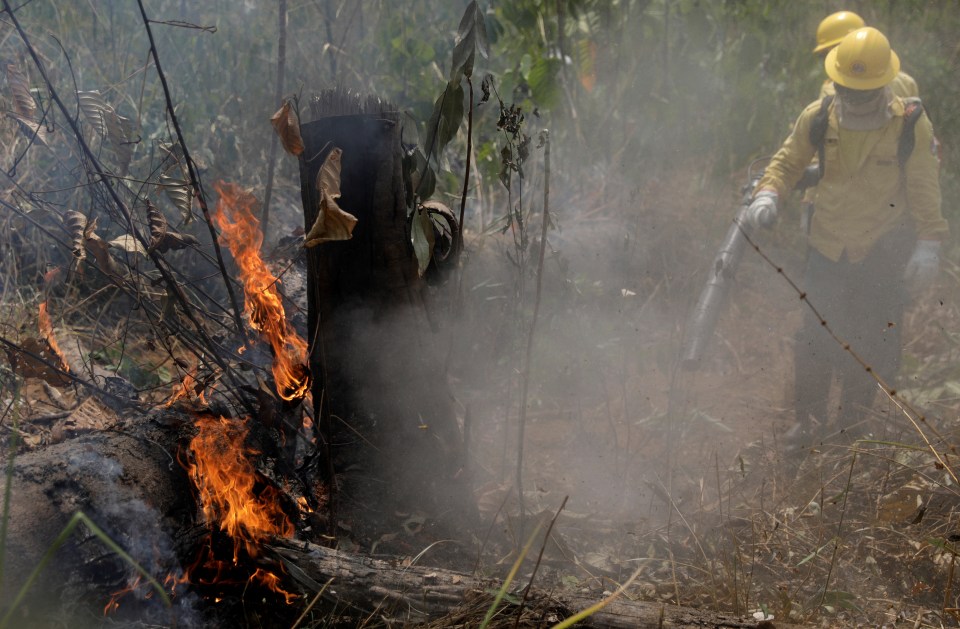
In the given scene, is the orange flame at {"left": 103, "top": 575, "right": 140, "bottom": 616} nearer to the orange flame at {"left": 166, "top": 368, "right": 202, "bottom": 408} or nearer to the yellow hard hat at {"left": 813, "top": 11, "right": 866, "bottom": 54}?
the orange flame at {"left": 166, "top": 368, "right": 202, "bottom": 408}

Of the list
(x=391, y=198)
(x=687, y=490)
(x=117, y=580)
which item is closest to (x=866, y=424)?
(x=687, y=490)

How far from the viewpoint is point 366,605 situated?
228 cm

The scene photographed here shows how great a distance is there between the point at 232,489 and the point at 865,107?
3.63m

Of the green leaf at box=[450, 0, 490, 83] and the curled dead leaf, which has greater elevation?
the green leaf at box=[450, 0, 490, 83]

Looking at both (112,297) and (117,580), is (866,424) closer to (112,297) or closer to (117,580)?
(117,580)

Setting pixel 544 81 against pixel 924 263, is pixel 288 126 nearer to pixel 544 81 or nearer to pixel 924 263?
pixel 924 263

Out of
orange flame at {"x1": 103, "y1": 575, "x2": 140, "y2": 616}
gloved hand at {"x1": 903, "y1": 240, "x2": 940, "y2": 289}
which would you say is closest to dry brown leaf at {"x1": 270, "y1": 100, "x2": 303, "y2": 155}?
orange flame at {"x1": 103, "y1": 575, "x2": 140, "y2": 616}

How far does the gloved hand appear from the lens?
12.6ft

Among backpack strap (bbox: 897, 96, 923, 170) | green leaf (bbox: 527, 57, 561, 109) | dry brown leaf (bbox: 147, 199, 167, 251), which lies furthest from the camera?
green leaf (bbox: 527, 57, 561, 109)

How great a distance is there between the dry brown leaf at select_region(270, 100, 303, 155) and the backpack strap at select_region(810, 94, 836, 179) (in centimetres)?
298

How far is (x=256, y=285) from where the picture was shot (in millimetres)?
2709

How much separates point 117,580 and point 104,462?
1.19 ft

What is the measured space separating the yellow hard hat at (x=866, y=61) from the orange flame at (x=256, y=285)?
3.09m

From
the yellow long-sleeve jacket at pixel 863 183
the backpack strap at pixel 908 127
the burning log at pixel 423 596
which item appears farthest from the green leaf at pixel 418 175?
the backpack strap at pixel 908 127
